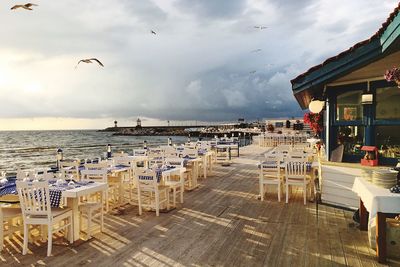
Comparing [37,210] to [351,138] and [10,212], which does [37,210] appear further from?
[351,138]

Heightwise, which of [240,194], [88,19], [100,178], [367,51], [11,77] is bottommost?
[240,194]

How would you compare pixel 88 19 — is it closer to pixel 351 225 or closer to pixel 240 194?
pixel 240 194

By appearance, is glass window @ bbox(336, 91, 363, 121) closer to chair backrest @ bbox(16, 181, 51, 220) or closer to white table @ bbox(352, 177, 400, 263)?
white table @ bbox(352, 177, 400, 263)

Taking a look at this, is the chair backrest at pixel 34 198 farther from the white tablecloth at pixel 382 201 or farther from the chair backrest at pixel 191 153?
the chair backrest at pixel 191 153

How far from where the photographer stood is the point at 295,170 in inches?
279

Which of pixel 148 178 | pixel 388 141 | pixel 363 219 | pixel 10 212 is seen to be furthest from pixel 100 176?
pixel 388 141

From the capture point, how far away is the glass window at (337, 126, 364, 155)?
616 centimetres

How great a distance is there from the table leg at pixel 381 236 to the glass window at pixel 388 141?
96.4 inches

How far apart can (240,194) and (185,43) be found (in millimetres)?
8732

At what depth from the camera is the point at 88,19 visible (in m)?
10.3

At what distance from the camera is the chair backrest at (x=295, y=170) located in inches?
273

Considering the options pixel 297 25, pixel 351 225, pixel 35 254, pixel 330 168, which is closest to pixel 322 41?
pixel 297 25

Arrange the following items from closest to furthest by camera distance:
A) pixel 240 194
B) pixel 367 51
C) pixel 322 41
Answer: pixel 367 51
pixel 240 194
pixel 322 41

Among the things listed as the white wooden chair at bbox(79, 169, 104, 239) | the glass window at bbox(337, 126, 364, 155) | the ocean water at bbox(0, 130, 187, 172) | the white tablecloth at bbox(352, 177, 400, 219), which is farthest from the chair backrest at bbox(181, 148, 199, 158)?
the ocean water at bbox(0, 130, 187, 172)
